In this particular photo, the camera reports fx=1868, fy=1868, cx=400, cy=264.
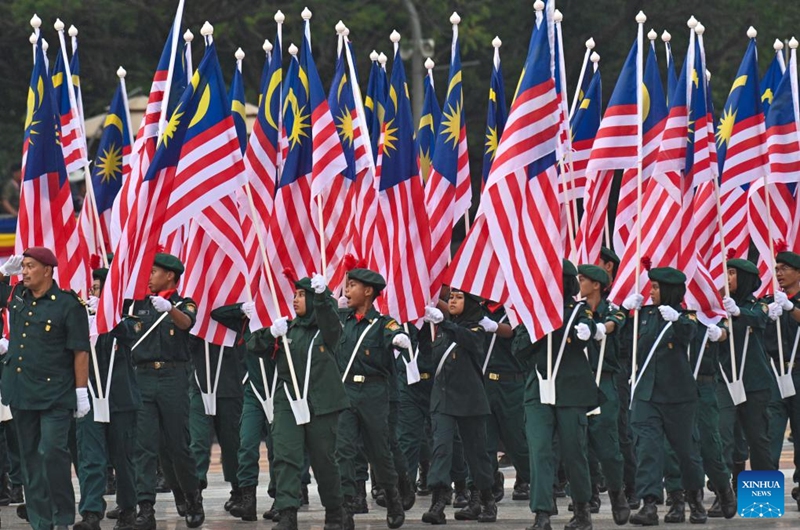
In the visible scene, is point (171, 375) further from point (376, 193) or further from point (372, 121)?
point (372, 121)

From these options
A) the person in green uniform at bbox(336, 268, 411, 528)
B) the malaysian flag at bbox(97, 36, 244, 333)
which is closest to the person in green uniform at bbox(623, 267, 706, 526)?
the person in green uniform at bbox(336, 268, 411, 528)

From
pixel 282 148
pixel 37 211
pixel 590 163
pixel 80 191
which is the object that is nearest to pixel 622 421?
pixel 590 163

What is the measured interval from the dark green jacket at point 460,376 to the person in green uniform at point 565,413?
871 mm

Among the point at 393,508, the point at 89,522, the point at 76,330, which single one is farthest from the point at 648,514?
the point at 76,330

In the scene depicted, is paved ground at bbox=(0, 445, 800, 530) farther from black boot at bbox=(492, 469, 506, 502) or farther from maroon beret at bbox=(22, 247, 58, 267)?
maroon beret at bbox=(22, 247, 58, 267)

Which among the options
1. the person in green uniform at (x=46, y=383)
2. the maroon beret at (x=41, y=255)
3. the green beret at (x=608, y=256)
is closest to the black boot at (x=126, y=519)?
the person in green uniform at (x=46, y=383)

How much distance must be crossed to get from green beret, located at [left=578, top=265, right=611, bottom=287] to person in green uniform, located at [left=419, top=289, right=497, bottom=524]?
0.79 metres

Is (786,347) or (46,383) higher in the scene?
(786,347)

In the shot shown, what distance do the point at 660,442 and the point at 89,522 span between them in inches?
157

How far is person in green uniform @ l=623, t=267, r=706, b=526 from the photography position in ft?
42.8

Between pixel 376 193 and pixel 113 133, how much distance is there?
3149 mm

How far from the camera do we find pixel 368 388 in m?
13.0

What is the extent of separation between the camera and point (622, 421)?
49.2 ft

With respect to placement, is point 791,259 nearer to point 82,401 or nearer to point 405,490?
point 405,490
